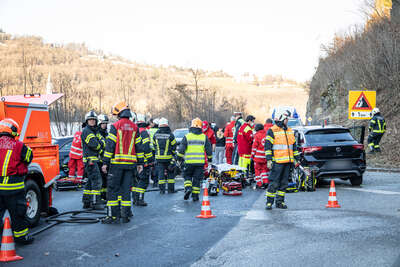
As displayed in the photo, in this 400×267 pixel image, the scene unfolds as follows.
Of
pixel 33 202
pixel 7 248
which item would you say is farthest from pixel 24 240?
pixel 33 202

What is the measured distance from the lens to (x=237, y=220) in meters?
8.59

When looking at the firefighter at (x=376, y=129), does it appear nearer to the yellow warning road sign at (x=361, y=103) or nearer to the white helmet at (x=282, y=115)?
the yellow warning road sign at (x=361, y=103)

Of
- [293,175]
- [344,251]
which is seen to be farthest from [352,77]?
[344,251]

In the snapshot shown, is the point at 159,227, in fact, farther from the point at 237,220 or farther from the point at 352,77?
the point at 352,77

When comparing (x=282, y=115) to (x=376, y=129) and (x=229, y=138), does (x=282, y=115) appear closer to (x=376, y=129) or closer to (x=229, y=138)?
(x=229, y=138)

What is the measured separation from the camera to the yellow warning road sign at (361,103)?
18.8 meters

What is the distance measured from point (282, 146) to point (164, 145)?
3866 mm

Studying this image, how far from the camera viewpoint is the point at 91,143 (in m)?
10.3

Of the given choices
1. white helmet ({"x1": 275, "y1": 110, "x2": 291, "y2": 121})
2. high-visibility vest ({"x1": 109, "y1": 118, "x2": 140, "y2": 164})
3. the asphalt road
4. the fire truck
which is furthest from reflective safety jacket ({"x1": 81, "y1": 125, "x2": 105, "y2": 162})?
white helmet ({"x1": 275, "y1": 110, "x2": 291, "y2": 121})

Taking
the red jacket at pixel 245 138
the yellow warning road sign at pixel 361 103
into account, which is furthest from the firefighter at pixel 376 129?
the red jacket at pixel 245 138

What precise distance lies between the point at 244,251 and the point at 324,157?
679 cm

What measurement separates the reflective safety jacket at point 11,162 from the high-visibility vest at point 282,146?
496cm

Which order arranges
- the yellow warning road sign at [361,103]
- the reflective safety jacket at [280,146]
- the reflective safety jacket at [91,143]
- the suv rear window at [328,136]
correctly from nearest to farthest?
the reflective safety jacket at [280,146] < the reflective safety jacket at [91,143] < the suv rear window at [328,136] < the yellow warning road sign at [361,103]

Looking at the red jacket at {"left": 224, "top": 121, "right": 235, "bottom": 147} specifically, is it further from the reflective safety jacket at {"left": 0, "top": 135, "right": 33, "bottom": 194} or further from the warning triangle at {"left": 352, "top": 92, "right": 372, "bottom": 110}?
the reflective safety jacket at {"left": 0, "top": 135, "right": 33, "bottom": 194}
